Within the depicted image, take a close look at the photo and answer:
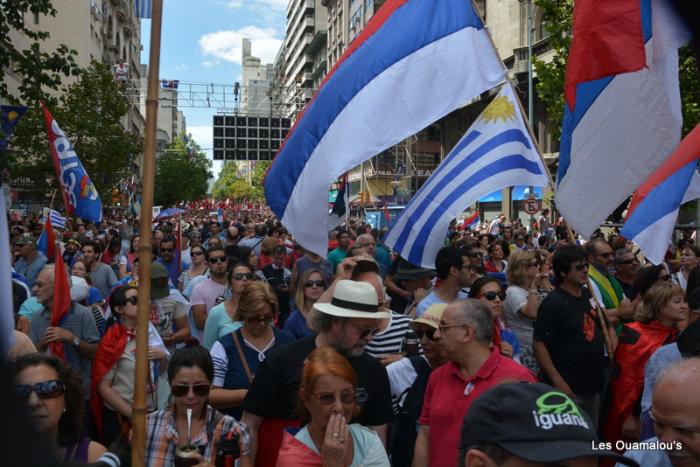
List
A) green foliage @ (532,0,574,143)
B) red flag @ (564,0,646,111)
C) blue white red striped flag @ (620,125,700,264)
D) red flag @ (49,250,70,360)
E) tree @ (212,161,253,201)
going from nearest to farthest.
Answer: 1. red flag @ (564,0,646,111)
2. red flag @ (49,250,70,360)
3. blue white red striped flag @ (620,125,700,264)
4. green foliage @ (532,0,574,143)
5. tree @ (212,161,253,201)

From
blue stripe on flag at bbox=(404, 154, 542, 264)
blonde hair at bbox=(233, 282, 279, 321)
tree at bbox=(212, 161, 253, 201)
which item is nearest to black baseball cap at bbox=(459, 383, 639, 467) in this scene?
blonde hair at bbox=(233, 282, 279, 321)

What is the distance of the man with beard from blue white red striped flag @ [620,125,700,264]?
12.5ft

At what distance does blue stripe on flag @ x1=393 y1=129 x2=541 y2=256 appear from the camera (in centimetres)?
639

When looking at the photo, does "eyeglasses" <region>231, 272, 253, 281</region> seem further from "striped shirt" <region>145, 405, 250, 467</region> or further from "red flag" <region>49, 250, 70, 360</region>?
"striped shirt" <region>145, 405, 250, 467</region>

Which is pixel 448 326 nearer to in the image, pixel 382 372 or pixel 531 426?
pixel 382 372

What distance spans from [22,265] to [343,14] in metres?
63.9

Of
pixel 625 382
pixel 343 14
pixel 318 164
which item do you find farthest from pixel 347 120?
pixel 343 14

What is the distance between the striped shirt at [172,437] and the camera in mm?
3279

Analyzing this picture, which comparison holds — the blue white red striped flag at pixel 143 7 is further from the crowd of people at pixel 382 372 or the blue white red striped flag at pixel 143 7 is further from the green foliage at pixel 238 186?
the green foliage at pixel 238 186

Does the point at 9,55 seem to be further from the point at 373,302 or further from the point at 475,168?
the point at 373,302

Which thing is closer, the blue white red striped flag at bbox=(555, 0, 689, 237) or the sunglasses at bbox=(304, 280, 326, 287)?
the blue white red striped flag at bbox=(555, 0, 689, 237)

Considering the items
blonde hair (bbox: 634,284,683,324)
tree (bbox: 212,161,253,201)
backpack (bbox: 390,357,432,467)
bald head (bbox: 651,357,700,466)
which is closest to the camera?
bald head (bbox: 651,357,700,466)

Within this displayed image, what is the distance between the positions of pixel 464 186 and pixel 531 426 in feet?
16.5

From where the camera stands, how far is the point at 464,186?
21.8 ft
